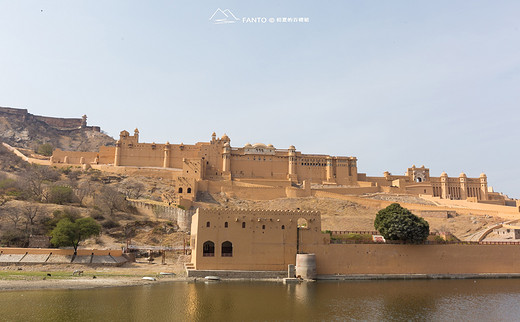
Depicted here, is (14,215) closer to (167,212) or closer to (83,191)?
(83,191)

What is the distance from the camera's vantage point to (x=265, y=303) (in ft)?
70.4

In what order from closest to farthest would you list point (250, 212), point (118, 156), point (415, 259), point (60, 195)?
point (250, 212)
point (415, 259)
point (60, 195)
point (118, 156)

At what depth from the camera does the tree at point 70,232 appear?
3145 cm

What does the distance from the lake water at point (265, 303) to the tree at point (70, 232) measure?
838 centimetres

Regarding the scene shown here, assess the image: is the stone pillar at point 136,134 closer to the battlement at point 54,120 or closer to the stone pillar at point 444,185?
the battlement at point 54,120

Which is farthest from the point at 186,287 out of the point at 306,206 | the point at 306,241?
the point at 306,206

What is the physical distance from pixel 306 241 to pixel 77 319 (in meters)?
16.2

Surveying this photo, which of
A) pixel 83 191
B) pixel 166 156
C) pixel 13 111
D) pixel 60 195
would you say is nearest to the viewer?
pixel 60 195

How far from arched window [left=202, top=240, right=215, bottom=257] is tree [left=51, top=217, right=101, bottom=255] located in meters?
10.2

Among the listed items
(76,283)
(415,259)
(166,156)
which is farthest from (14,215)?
(415,259)

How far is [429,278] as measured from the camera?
99.8 feet

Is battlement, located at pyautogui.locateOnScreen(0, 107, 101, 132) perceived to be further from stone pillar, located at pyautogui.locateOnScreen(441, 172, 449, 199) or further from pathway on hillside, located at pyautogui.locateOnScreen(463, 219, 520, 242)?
pathway on hillside, located at pyautogui.locateOnScreen(463, 219, 520, 242)

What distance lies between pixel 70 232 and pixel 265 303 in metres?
17.9

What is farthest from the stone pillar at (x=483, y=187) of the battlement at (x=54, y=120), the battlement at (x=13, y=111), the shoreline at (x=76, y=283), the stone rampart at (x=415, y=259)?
the battlement at (x=13, y=111)
